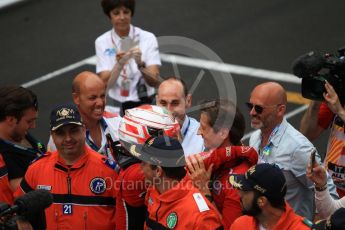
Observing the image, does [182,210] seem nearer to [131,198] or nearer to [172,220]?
[172,220]

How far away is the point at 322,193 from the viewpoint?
8.73 m

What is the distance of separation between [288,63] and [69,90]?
A: 359 centimetres

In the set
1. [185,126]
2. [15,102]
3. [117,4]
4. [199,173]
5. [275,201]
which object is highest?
[117,4]

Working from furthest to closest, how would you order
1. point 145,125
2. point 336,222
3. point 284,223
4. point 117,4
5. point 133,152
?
point 117,4, point 145,125, point 133,152, point 284,223, point 336,222

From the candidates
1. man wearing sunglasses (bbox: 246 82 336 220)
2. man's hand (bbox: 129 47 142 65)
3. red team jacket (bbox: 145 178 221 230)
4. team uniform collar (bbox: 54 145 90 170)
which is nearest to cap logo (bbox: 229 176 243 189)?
red team jacket (bbox: 145 178 221 230)

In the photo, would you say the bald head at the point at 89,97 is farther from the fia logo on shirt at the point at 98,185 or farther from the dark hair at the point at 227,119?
the dark hair at the point at 227,119

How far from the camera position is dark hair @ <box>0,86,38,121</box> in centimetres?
933

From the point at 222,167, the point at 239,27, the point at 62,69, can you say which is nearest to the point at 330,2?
the point at 239,27

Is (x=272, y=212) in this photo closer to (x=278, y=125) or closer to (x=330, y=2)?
Answer: (x=278, y=125)

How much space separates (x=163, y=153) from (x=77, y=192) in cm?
115

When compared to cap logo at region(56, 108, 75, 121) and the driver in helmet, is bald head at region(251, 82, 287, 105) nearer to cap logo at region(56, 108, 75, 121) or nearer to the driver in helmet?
the driver in helmet

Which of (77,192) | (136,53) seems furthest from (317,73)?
(136,53)

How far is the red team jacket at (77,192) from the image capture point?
9.02 m

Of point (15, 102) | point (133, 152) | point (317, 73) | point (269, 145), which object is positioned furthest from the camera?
point (317, 73)
